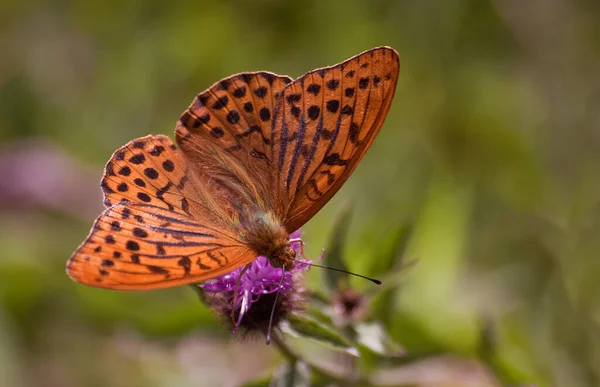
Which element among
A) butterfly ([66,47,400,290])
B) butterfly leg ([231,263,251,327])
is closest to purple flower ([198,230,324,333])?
butterfly leg ([231,263,251,327])

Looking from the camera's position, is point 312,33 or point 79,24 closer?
point 312,33

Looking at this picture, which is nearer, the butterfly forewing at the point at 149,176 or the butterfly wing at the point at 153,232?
the butterfly wing at the point at 153,232

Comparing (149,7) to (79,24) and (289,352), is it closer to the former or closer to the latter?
(79,24)

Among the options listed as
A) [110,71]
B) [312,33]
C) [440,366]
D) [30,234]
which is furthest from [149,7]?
[440,366]

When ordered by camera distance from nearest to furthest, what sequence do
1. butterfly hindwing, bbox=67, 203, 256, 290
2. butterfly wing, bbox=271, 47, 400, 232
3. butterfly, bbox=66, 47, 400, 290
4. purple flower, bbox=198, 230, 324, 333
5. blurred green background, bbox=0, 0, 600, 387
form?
butterfly hindwing, bbox=67, 203, 256, 290 → butterfly, bbox=66, 47, 400, 290 → butterfly wing, bbox=271, 47, 400, 232 → purple flower, bbox=198, 230, 324, 333 → blurred green background, bbox=0, 0, 600, 387

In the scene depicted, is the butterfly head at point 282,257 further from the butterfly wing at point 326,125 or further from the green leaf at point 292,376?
the green leaf at point 292,376

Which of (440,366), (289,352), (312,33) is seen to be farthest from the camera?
(312,33)

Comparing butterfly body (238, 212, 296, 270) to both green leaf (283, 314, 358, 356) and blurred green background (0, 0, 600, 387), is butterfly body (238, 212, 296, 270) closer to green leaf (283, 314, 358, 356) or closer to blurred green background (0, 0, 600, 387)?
green leaf (283, 314, 358, 356)

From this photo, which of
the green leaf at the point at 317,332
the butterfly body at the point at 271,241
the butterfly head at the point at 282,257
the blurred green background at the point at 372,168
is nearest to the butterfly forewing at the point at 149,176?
the butterfly body at the point at 271,241
